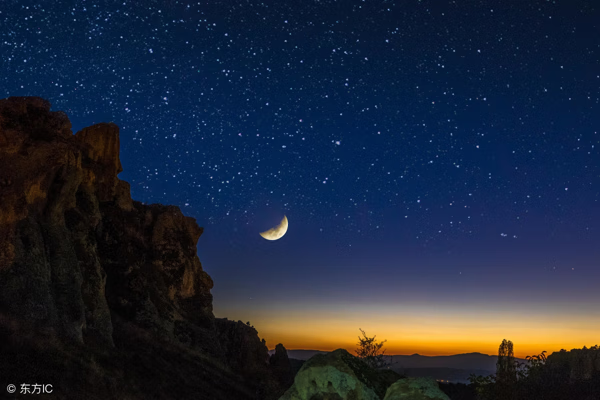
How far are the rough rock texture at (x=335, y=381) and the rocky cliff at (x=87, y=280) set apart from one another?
10.4 meters

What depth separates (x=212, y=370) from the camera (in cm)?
3828

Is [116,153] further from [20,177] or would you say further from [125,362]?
[125,362]

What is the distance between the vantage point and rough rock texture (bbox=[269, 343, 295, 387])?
62.0 meters

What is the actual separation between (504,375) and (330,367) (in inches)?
1028

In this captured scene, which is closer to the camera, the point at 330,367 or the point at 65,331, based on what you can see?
the point at 330,367

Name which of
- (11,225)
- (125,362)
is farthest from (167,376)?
(11,225)

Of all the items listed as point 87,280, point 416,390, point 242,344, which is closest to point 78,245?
point 87,280

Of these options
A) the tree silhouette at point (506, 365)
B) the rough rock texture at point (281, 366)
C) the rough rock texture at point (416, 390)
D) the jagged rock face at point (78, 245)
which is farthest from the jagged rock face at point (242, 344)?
the rough rock texture at point (416, 390)

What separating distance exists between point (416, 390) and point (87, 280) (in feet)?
95.0

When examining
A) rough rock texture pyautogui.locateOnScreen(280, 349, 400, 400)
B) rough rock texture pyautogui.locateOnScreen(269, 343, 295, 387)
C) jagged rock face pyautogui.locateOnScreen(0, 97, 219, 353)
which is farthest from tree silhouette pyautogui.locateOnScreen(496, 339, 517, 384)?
rough rock texture pyautogui.locateOnScreen(269, 343, 295, 387)

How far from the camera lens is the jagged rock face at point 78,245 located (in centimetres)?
2548

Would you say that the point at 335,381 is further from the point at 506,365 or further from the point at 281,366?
the point at 281,366

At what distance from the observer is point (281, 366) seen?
6944 cm

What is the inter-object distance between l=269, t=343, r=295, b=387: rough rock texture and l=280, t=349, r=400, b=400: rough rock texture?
50.5m
